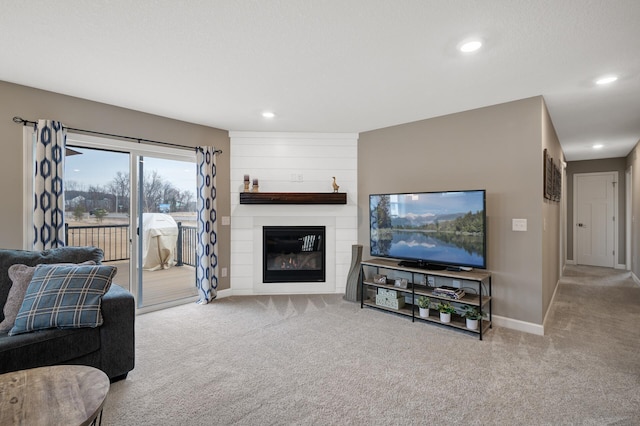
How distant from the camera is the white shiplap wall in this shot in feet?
14.8

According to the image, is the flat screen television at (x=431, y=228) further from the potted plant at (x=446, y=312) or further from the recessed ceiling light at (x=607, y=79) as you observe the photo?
the recessed ceiling light at (x=607, y=79)

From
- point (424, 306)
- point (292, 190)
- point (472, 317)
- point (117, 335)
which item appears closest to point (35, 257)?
point (117, 335)

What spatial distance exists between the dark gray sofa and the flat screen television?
278 cm

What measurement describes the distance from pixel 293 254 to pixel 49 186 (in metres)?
2.87

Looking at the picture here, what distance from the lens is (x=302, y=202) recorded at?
4367 mm

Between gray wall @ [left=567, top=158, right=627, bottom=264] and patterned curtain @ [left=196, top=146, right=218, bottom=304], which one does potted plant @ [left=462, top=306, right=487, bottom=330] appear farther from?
gray wall @ [left=567, top=158, right=627, bottom=264]

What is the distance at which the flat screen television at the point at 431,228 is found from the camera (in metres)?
3.21

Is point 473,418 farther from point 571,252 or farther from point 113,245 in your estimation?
point 571,252

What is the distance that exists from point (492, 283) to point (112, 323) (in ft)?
11.5

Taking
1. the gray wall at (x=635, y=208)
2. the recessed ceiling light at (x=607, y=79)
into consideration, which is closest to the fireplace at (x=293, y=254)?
the recessed ceiling light at (x=607, y=79)

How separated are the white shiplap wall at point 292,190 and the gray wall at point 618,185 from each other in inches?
219

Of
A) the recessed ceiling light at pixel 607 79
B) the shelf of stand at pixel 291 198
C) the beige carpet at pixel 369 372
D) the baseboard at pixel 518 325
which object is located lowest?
the beige carpet at pixel 369 372

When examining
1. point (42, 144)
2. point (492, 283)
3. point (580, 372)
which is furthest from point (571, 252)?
point (42, 144)

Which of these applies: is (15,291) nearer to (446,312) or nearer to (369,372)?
(369,372)
